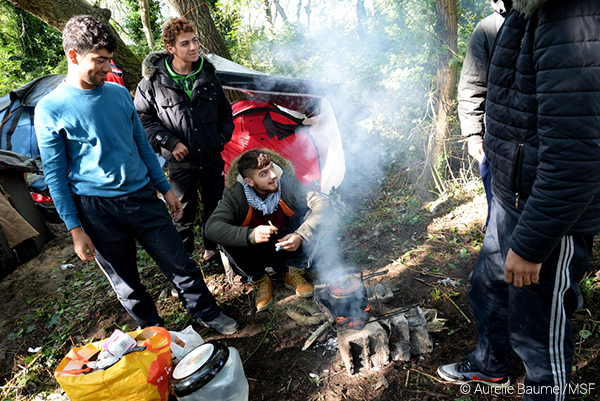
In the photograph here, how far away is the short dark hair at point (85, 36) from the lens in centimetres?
200

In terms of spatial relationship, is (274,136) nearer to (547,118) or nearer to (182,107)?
(182,107)

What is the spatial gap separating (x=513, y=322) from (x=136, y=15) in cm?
2051

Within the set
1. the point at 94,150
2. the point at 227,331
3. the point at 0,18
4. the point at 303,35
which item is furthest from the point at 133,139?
the point at 0,18

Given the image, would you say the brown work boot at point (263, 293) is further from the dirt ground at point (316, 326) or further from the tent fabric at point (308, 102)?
the tent fabric at point (308, 102)

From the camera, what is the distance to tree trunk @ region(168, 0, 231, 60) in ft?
16.7

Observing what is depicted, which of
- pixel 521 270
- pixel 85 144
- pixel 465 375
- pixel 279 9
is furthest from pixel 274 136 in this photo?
pixel 279 9

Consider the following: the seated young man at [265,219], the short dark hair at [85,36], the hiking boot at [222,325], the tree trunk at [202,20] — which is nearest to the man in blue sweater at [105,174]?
the short dark hair at [85,36]

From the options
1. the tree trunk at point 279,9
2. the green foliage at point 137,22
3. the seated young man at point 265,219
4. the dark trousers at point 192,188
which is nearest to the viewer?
the seated young man at point 265,219

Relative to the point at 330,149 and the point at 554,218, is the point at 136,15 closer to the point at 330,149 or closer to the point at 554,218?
the point at 330,149

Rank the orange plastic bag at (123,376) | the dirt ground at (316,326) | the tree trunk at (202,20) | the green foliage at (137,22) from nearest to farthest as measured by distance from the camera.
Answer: the orange plastic bag at (123,376), the dirt ground at (316,326), the tree trunk at (202,20), the green foliage at (137,22)

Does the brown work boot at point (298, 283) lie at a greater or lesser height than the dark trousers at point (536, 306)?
lesser

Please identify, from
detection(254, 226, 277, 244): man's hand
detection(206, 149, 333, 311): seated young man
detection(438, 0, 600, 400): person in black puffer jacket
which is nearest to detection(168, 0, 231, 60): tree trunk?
detection(206, 149, 333, 311): seated young man

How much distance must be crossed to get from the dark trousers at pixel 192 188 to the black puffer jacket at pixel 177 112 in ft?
0.30

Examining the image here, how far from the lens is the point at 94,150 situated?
221 cm
